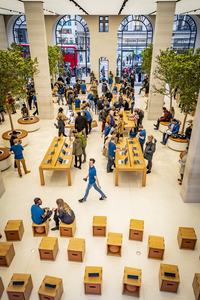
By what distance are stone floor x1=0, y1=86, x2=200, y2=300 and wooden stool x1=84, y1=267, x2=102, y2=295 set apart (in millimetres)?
138

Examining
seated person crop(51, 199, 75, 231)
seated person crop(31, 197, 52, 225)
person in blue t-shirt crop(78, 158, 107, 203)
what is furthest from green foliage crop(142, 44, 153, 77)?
seated person crop(31, 197, 52, 225)

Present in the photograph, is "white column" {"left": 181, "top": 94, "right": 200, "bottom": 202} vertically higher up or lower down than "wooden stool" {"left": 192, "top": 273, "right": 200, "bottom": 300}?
higher up

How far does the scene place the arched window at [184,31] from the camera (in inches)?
878

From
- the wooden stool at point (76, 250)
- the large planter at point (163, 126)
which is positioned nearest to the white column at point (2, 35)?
the large planter at point (163, 126)

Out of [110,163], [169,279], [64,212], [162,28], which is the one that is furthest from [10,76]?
[169,279]

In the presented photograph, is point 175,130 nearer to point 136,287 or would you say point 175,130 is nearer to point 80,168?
point 80,168

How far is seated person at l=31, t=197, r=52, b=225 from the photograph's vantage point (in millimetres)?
5844

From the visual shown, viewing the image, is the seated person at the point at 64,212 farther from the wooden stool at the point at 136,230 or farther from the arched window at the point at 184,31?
the arched window at the point at 184,31

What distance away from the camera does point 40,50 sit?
13.1 m

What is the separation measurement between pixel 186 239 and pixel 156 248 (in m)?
0.80

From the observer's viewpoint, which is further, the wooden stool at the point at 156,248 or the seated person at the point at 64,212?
the seated person at the point at 64,212

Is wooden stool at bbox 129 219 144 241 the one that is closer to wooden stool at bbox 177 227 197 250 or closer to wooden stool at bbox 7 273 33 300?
wooden stool at bbox 177 227 197 250

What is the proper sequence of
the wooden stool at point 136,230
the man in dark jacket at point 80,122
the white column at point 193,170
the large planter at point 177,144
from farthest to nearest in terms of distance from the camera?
the man in dark jacket at point 80,122, the large planter at point 177,144, the white column at point 193,170, the wooden stool at point 136,230

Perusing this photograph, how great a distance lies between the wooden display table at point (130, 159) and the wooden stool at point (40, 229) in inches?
112
